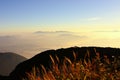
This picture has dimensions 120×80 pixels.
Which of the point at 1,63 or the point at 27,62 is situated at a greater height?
the point at 27,62

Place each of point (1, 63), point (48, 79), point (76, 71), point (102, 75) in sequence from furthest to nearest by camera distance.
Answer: point (1, 63) < point (102, 75) < point (76, 71) < point (48, 79)

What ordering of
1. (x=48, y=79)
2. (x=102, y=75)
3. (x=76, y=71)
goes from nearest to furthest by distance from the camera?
(x=48, y=79), (x=76, y=71), (x=102, y=75)

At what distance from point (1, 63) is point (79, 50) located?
53876 mm

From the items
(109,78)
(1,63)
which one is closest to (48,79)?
(109,78)

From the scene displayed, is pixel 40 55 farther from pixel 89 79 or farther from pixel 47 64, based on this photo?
pixel 89 79

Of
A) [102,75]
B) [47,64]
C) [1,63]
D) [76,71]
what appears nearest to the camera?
[76,71]

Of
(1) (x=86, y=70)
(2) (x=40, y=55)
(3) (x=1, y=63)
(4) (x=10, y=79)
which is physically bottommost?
(3) (x=1, y=63)

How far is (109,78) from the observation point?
804 centimetres

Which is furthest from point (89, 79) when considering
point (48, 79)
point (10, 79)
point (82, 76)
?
point (10, 79)

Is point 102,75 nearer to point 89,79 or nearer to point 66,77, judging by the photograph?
point 89,79

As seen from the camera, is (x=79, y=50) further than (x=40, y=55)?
No

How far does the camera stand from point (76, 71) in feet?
25.5

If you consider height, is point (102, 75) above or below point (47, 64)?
above

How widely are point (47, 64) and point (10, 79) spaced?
240 centimetres
